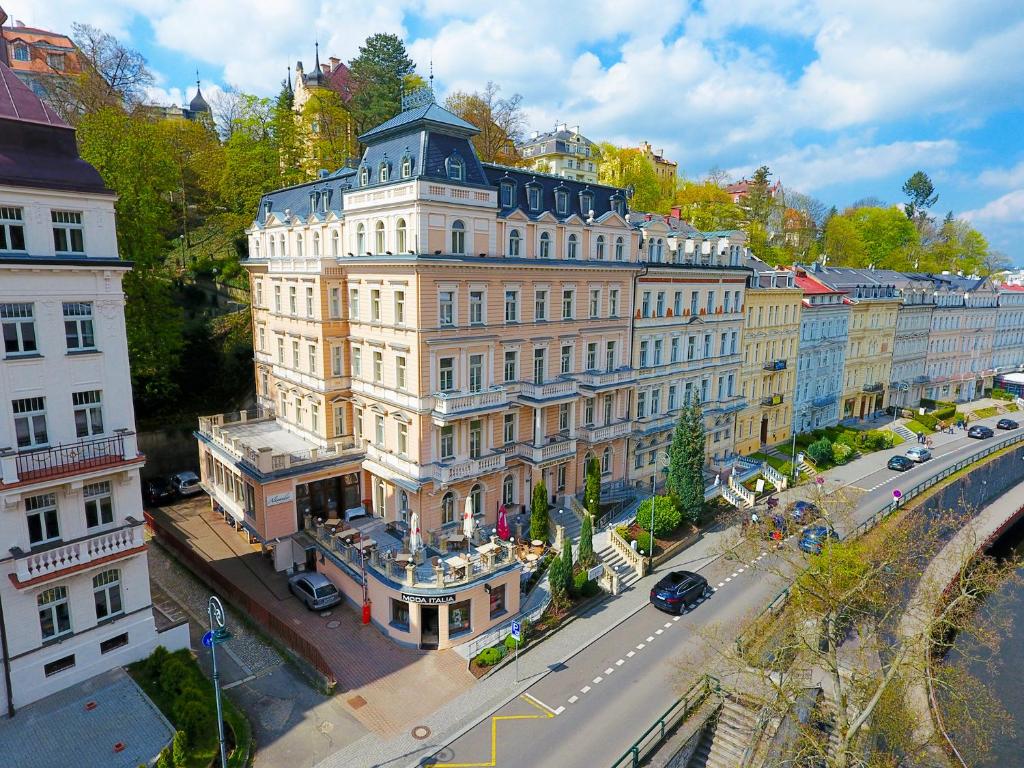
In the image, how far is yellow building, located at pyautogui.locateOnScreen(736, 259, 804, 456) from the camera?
46.0m

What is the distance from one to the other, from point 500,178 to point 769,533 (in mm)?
19633

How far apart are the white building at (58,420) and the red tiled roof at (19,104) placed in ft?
0.14

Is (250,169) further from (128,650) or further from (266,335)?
(128,650)

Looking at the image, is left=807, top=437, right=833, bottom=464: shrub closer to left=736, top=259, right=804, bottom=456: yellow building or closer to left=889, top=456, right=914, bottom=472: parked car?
left=736, top=259, right=804, bottom=456: yellow building

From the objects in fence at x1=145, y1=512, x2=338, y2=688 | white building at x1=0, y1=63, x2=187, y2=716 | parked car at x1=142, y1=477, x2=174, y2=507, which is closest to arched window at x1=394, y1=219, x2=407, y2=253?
white building at x1=0, y1=63, x2=187, y2=716

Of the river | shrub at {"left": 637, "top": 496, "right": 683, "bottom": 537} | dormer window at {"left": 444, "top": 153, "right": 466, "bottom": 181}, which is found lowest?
the river

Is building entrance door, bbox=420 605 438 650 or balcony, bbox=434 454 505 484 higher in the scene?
balcony, bbox=434 454 505 484

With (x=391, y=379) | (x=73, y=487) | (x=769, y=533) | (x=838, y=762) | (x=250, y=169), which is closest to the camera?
(x=838, y=762)

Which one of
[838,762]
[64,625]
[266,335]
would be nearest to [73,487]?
[64,625]

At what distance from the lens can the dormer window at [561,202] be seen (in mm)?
32875

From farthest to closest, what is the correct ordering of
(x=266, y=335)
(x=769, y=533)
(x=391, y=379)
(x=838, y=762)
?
(x=266, y=335) < (x=391, y=379) < (x=769, y=533) < (x=838, y=762)

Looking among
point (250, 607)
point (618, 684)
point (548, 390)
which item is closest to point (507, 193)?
point (548, 390)

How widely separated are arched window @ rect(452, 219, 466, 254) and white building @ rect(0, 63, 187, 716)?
13.1m

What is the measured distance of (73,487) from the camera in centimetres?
2031
